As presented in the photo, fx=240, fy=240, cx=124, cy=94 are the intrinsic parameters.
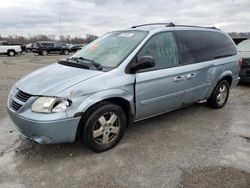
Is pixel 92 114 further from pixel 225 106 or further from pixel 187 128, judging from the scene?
pixel 225 106

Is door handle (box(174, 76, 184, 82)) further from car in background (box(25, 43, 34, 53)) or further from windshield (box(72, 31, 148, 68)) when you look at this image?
car in background (box(25, 43, 34, 53))

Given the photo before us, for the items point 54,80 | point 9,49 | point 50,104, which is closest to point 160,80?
point 54,80

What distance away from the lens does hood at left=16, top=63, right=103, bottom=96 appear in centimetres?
300

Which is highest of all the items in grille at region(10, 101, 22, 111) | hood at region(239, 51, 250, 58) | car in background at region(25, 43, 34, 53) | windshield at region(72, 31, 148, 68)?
windshield at region(72, 31, 148, 68)

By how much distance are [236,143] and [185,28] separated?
221 centimetres

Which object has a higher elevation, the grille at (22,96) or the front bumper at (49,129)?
the grille at (22,96)

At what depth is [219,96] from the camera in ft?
17.4

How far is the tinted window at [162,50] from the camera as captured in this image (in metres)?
3.75

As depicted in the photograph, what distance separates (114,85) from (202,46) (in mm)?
2295

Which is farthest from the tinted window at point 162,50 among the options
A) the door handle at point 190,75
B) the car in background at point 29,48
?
the car in background at point 29,48

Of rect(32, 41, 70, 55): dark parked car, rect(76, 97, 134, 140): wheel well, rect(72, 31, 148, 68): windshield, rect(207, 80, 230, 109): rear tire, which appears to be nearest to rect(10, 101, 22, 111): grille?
rect(76, 97, 134, 140): wheel well

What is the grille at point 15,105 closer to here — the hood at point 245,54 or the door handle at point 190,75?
the door handle at point 190,75

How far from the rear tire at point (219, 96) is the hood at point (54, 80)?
2.99 meters

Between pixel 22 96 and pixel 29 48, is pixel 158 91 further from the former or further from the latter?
pixel 29 48
